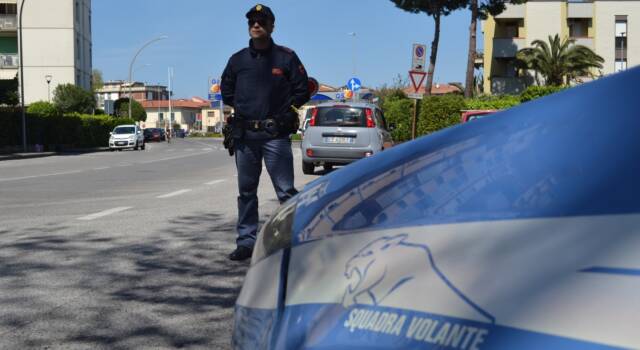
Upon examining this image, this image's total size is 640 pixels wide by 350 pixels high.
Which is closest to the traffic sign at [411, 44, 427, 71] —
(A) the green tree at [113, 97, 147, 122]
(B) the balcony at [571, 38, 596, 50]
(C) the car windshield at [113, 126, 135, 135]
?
(C) the car windshield at [113, 126, 135, 135]

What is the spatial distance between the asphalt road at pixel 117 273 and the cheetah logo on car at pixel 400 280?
249 centimetres

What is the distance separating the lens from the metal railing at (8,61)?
6506cm

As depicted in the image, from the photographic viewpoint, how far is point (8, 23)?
211 ft

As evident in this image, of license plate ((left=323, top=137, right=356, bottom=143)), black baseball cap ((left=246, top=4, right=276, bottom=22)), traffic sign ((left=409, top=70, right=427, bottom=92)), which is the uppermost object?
traffic sign ((left=409, top=70, right=427, bottom=92))

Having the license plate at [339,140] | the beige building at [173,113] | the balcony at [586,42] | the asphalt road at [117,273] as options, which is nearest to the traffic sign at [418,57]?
the license plate at [339,140]

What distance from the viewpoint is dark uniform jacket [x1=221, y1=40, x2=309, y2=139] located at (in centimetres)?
621

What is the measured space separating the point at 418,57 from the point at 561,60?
3806 cm

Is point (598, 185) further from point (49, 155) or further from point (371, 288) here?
point (49, 155)

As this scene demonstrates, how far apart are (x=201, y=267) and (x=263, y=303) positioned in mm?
4330

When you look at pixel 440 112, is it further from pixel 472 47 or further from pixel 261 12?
pixel 261 12

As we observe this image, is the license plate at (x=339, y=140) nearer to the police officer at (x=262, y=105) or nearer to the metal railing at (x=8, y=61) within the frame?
the police officer at (x=262, y=105)

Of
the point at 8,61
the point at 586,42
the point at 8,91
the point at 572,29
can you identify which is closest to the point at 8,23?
the point at 8,61

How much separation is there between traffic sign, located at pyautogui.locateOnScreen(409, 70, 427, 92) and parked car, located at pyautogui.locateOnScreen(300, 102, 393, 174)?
1567 millimetres

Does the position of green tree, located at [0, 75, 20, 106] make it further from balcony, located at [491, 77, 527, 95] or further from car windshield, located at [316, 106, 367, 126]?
balcony, located at [491, 77, 527, 95]
